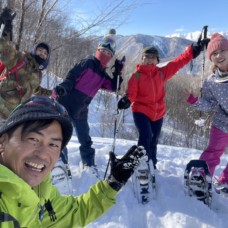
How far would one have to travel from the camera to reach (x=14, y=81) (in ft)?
12.8

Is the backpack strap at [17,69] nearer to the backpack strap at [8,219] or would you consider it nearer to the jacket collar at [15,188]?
the jacket collar at [15,188]

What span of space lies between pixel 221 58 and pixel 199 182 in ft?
5.06

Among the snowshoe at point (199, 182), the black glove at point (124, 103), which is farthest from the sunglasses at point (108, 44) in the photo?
the snowshoe at point (199, 182)

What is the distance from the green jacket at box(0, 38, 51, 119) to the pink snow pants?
2.46m

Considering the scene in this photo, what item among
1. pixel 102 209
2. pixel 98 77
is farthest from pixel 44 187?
pixel 98 77

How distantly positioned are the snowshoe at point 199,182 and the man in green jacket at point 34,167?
1.89 metres

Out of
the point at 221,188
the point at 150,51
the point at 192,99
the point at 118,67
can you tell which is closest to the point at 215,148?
the point at 221,188

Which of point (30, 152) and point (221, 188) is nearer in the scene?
point (30, 152)

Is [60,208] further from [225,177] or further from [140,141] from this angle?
[225,177]

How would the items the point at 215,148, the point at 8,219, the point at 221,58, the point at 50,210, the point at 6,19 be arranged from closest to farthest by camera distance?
the point at 8,219, the point at 50,210, the point at 221,58, the point at 6,19, the point at 215,148

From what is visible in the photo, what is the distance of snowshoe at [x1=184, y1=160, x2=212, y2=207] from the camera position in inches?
145

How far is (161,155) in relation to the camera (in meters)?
5.67

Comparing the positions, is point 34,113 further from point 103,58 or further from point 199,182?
point 103,58

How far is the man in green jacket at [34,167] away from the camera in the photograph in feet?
5.10
